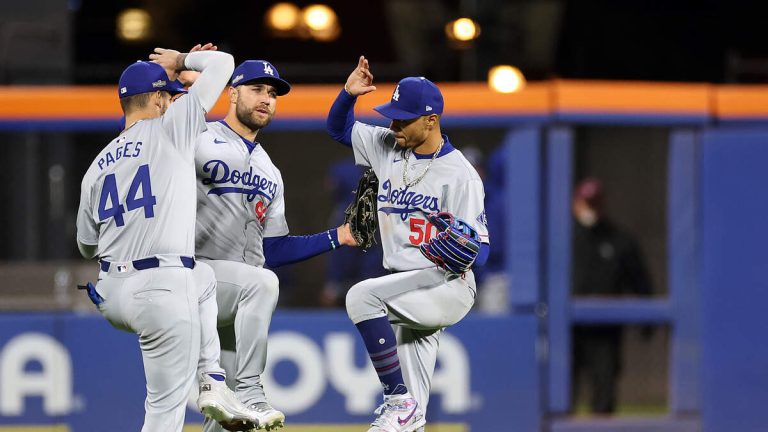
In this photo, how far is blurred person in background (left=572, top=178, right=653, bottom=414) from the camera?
838 cm

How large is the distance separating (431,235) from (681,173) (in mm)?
3570

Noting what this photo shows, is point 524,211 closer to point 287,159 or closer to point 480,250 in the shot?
point 287,159

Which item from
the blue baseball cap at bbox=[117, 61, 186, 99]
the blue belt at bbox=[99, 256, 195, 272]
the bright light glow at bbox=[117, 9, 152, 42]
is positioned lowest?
the blue belt at bbox=[99, 256, 195, 272]

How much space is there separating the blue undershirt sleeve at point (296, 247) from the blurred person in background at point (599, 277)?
323 centimetres

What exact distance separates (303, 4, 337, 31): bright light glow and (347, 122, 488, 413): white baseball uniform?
31.1ft

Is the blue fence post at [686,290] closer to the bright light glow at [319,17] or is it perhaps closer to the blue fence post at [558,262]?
the blue fence post at [558,262]

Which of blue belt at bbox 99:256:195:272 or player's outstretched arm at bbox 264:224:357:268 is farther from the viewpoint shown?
player's outstretched arm at bbox 264:224:357:268

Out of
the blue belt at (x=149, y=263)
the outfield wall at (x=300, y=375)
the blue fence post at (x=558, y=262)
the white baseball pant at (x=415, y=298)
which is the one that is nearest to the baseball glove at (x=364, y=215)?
the white baseball pant at (x=415, y=298)

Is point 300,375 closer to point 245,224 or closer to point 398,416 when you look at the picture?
point 245,224

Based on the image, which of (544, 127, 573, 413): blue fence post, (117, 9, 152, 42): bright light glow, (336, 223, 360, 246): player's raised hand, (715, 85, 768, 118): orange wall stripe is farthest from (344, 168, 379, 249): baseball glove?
(117, 9, 152, 42): bright light glow

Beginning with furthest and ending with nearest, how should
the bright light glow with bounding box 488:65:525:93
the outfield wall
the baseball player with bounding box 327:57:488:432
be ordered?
the bright light glow with bounding box 488:65:525:93 < the outfield wall < the baseball player with bounding box 327:57:488:432

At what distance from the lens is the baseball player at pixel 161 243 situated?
5117 millimetres

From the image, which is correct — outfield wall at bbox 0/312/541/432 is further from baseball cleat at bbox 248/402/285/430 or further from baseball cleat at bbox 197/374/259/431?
baseball cleat at bbox 197/374/259/431

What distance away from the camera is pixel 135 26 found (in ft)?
48.1
